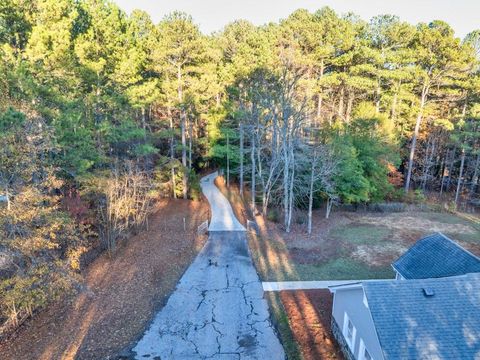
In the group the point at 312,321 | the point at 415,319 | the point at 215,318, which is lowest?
the point at 215,318

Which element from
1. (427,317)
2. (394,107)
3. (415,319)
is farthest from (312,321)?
(394,107)

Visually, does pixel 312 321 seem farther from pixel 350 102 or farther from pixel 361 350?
pixel 350 102

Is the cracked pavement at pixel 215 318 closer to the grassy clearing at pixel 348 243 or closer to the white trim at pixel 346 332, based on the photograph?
the grassy clearing at pixel 348 243

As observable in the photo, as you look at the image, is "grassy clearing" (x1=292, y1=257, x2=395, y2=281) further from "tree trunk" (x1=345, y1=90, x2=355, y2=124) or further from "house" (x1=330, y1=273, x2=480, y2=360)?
"tree trunk" (x1=345, y1=90, x2=355, y2=124)

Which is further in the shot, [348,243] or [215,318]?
[348,243]

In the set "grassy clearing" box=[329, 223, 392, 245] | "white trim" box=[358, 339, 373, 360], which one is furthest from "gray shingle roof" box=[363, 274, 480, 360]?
"grassy clearing" box=[329, 223, 392, 245]
